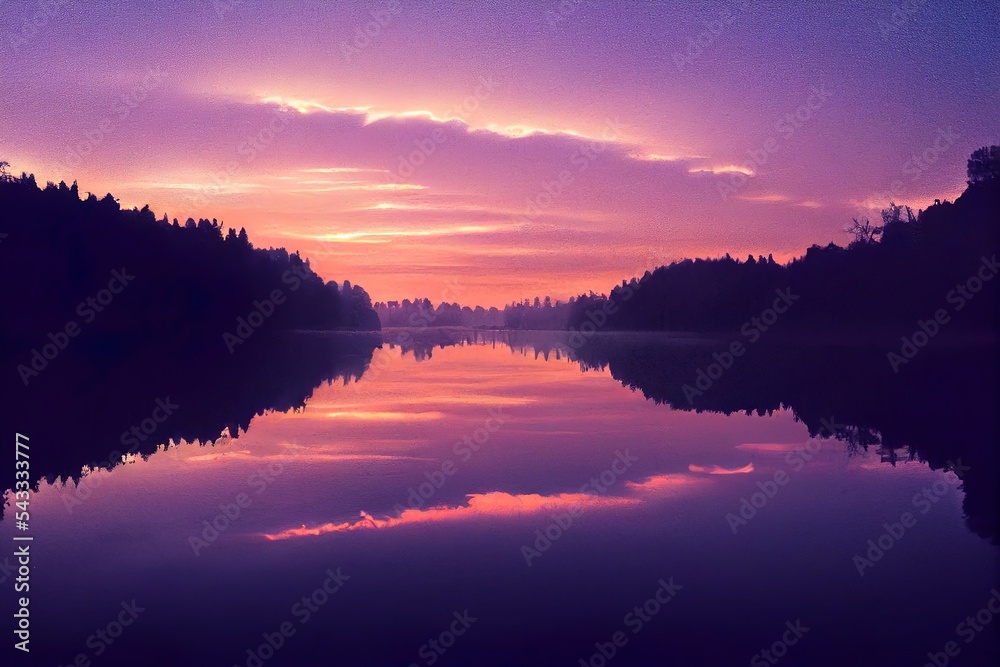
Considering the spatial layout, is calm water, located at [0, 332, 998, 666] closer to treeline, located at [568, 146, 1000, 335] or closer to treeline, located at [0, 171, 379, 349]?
treeline, located at [0, 171, 379, 349]

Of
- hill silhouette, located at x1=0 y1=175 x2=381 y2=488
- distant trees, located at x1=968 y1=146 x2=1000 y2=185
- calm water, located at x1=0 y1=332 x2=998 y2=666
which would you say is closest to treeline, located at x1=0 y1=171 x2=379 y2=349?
hill silhouette, located at x1=0 y1=175 x2=381 y2=488

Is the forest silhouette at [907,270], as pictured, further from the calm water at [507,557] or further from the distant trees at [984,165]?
the calm water at [507,557]

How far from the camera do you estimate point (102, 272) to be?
74.8 metres

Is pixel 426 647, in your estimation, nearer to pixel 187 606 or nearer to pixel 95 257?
pixel 187 606

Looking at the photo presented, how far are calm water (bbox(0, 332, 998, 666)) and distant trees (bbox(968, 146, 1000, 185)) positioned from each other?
92.7 meters

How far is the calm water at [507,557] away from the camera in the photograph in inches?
332

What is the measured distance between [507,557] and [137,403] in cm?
2243

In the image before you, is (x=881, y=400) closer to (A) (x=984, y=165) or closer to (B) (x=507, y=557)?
(B) (x=507, y=557)

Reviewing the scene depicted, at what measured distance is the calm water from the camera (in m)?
8.44

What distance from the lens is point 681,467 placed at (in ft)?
59.5

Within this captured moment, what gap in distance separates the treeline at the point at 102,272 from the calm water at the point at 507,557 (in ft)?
165

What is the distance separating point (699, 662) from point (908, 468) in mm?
12079

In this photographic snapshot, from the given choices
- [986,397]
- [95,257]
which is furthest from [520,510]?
[95,257]

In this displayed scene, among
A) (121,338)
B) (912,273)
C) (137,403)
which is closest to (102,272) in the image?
(121,338)
